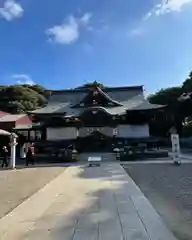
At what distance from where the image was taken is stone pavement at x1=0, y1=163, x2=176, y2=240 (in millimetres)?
5191

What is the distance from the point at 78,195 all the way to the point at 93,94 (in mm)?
31126

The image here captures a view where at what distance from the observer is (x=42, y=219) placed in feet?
20.8

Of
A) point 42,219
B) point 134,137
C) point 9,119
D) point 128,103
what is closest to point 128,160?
point 134,137

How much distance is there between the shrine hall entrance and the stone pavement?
25294mm

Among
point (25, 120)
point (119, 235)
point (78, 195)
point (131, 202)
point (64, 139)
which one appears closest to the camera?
point (119, 235)

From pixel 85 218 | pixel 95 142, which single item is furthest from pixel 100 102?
pixel 85 218

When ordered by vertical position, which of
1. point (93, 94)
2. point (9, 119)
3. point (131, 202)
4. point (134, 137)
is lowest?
point (131, 202)

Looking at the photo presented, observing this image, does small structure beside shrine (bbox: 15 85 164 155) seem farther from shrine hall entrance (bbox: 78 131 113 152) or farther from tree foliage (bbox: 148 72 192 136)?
tree foliage (bbox: 148 72 192 136)

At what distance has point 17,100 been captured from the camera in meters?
58.8

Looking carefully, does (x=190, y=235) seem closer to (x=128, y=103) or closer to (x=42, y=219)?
(x=42, y=219)

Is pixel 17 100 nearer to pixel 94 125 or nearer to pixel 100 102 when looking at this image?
pixel 100 102

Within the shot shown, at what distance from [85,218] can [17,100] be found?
5482 cm

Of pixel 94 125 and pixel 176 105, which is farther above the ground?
pixel 176 105

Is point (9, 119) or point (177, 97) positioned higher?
point (177, 97)
